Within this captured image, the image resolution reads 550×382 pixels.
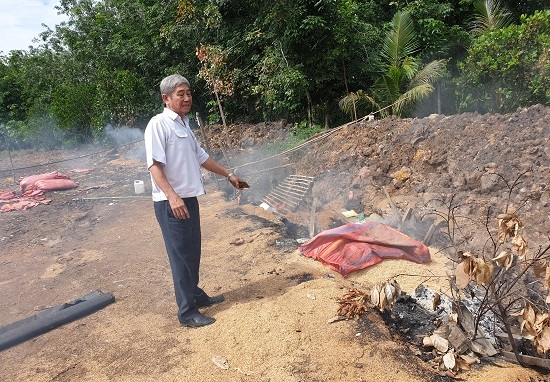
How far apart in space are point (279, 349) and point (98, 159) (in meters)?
14.5

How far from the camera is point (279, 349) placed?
107 inches

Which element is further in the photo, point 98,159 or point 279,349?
point 98,159

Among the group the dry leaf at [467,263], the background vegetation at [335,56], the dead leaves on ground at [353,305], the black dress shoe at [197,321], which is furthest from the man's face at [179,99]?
the background vegetation at [335,56]

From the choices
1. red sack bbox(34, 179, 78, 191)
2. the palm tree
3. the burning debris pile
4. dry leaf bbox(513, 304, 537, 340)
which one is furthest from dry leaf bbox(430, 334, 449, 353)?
red sack bbox(34, 179, 78, 191)

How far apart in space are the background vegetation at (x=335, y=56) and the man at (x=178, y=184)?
19.2 feet

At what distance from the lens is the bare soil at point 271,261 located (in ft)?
8.77

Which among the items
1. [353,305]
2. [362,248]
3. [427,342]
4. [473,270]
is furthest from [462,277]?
[362,248]

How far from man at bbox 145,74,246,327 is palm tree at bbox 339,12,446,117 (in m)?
7.79

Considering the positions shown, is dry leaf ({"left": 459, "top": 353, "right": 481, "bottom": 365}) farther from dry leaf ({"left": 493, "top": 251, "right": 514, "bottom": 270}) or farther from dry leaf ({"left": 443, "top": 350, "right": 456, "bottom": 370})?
dry leaf ({"left": 493, "top": 251, "right": 514, "bottom": 270})

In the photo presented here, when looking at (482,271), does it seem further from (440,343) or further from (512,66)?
(512,66)

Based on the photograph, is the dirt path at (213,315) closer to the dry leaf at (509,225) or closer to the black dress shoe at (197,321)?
the black dress shoe at (197,321)

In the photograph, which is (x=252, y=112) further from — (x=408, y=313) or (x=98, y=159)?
(x=408, y=313)

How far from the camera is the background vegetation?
8.63m

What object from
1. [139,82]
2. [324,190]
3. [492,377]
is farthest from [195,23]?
[492,377]
